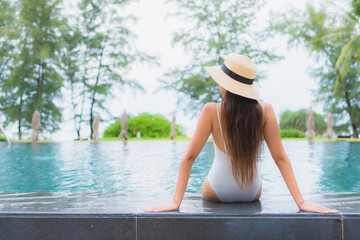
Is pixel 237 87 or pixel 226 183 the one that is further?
pixel 226 183

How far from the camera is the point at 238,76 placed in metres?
2.22

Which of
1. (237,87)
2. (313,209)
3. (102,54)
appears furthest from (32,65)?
(313,209)

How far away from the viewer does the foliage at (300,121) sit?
33.0 metres

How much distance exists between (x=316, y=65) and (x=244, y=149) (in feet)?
89.0

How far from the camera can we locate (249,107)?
7.22ft

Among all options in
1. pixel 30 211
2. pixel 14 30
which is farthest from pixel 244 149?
pixel 14 30
